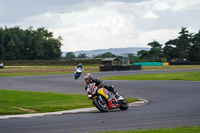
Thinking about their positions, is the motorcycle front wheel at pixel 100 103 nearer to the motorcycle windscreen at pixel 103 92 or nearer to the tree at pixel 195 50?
the motorcycle windscreen at pixel 103 92

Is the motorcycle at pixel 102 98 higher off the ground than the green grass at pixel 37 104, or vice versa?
the motorcycle at pixel 102 98

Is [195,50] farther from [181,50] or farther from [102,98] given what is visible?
[102,98]

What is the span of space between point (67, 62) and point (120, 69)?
36.3 m

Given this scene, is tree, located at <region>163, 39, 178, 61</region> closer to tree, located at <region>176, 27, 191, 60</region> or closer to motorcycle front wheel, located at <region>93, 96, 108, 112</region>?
tree, located at <region>176, 27, 191, 60</region>

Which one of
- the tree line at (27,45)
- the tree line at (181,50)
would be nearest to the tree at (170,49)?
the tree line at (181,50)

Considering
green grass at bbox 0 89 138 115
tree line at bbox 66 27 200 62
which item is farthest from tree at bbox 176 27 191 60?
green grass at bbox 0 89 138 115

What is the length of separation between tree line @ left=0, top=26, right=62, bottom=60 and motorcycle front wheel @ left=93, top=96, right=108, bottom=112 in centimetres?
10116

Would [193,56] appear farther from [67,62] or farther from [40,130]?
[40,130]

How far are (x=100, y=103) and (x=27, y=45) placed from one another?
11235cm

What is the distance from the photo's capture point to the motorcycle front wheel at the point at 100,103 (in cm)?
1321

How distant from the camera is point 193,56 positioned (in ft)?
370

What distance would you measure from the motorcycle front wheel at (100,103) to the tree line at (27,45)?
101164 millimetres

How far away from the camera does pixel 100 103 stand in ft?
43.9

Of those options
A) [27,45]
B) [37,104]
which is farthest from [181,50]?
[37,104]
